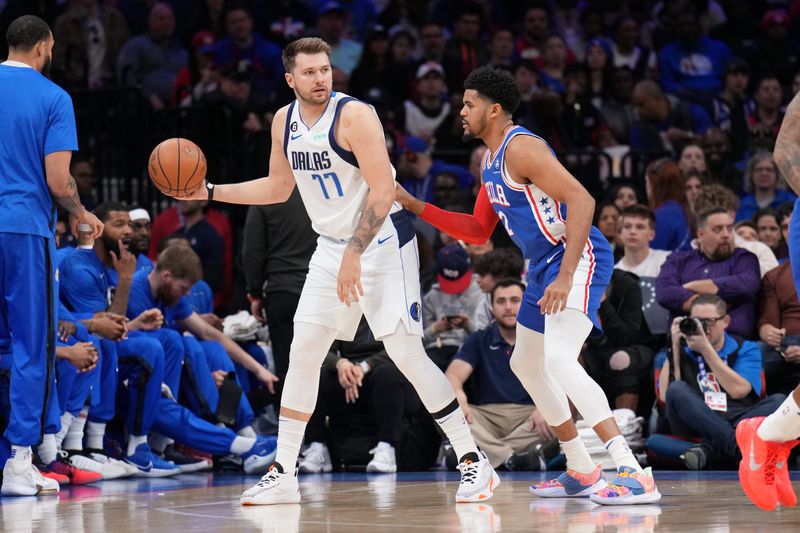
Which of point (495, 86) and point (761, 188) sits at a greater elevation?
point (495, 86)

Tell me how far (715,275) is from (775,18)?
6.55m

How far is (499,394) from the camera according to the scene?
8672mm

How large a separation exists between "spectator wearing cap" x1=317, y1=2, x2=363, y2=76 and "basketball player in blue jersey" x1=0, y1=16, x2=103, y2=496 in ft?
21.0

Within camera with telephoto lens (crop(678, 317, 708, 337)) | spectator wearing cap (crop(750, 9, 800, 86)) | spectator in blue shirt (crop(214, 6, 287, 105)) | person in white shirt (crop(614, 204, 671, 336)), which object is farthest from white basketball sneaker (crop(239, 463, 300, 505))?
spectator wearing cap (crop(750, 9, 800, 86))

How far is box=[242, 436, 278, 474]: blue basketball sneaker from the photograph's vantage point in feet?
A: 27.8

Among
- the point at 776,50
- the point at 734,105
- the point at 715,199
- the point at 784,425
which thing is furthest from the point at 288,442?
the point at 776,50

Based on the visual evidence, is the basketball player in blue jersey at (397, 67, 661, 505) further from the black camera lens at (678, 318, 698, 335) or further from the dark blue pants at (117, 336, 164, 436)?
the dark blue pants at (117, 336, 164, 436)

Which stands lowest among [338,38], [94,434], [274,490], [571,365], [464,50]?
[94,434]

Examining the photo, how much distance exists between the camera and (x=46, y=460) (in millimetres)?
7395

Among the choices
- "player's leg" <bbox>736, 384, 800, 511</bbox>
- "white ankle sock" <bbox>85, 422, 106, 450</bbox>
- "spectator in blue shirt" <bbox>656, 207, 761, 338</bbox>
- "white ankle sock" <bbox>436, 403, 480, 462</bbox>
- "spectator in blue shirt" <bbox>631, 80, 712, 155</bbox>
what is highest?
"spectator in blue shirt" <bbox>631, 80, 712, 155</bbox>

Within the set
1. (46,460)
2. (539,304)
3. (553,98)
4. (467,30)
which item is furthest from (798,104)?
(467,30)

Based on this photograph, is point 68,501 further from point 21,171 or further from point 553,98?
point 553,98

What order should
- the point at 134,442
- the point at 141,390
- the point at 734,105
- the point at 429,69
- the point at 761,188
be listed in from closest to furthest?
1. the point at 141,390
2. the point at 134,442
3. the point at 761,188
4. the point at 734,105
5. the point at 429,69

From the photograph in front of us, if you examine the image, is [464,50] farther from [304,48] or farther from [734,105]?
[304,48]
